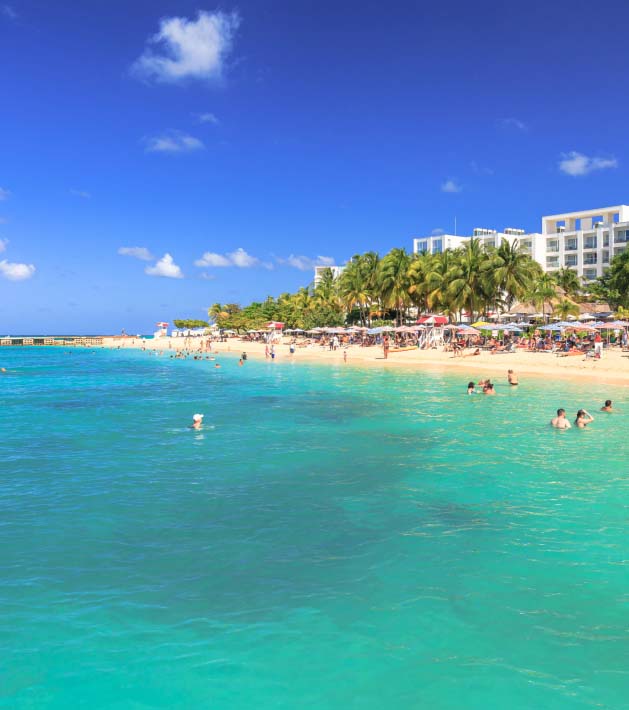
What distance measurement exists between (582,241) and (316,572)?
299ft

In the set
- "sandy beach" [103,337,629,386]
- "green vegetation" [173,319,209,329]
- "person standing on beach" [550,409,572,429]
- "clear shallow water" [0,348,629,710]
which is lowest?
"clear shallow water" [0,348,629,710]

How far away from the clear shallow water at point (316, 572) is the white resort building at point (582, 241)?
7243cm

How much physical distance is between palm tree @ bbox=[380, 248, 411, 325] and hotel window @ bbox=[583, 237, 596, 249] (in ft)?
120

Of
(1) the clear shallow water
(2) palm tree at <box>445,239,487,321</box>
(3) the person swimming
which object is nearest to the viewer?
(1) the clear shallow water

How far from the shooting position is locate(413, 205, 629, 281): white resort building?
8300 centimetres

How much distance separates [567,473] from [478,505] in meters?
3.34

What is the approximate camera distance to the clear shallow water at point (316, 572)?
5.55m

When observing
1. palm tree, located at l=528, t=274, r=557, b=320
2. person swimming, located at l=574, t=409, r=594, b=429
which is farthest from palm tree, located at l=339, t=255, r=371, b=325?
person swimming, located at l=574, t=409, r=594, b=429

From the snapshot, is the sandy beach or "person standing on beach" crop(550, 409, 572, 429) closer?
"person standing on beach" crop(550, 409, 572, 429)

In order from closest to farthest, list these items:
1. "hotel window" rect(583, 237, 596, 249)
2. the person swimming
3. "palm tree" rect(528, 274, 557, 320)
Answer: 1. the person swimming
2. "palm tree" rect(528, 274, 557, 320)
3. "hotel window" rect(583, 237, 596, 249)

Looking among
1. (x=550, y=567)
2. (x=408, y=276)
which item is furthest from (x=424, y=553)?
(x=408, y=276)

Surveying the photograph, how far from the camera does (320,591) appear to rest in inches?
284

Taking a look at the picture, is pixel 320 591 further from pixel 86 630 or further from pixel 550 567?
pixel 550 567

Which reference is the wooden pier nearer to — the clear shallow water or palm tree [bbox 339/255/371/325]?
palm tree [bbox 339/255/371/325]
